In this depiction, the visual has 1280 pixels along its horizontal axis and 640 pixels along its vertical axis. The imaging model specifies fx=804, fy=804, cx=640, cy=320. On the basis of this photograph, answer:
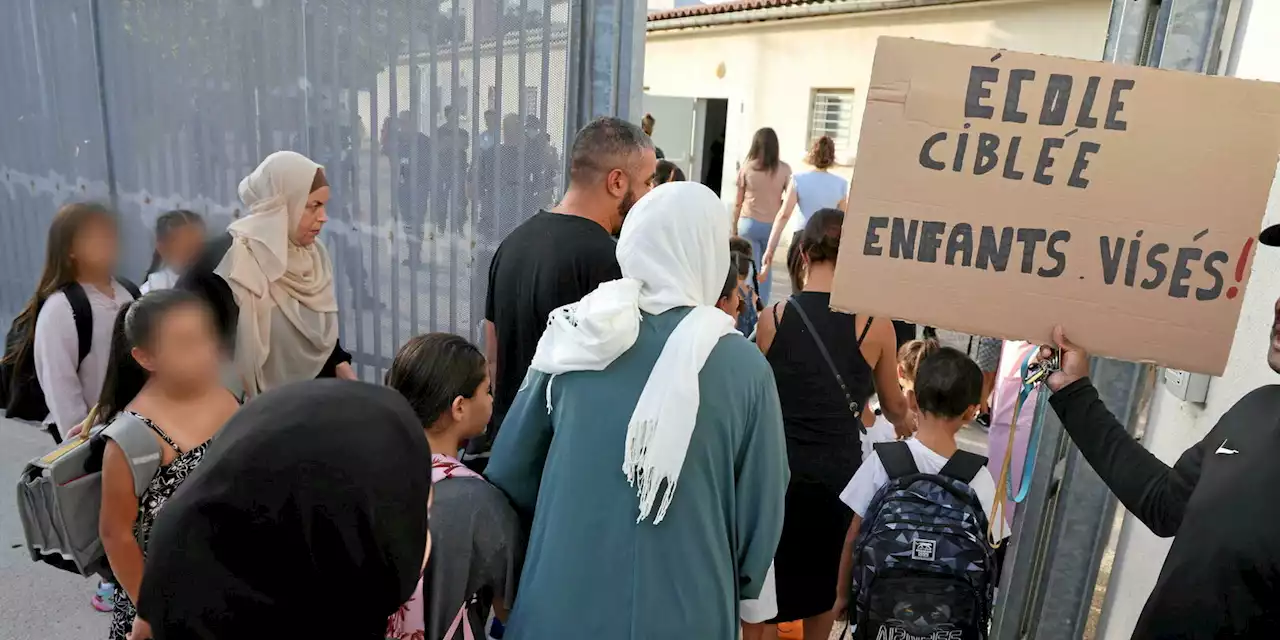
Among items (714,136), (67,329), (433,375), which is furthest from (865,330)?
(714,136)

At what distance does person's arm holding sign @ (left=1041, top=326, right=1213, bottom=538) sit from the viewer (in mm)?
1634

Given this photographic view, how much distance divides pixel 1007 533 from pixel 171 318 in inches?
106

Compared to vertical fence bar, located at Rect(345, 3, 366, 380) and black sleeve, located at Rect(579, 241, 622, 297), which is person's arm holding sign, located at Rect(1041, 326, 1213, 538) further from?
vertical fence bar, located at Rect(345, 3, 366, 380)

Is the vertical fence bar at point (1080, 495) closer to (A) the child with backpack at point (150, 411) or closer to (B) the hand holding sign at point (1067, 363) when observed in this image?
(B) the hand holding sign at point (1067, 363)

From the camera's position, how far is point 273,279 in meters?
3.00

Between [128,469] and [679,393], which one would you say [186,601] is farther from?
[128,469]

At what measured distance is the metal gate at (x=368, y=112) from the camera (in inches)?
132

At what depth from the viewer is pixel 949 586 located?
2311 mm

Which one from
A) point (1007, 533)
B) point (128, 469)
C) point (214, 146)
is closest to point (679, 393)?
point (128, 469)

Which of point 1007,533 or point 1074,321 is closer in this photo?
point 1074,321

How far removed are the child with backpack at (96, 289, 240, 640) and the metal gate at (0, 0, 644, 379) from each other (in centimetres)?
146

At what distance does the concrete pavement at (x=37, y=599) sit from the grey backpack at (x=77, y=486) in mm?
1410

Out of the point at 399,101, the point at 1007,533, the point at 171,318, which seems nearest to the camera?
the point at 171,318

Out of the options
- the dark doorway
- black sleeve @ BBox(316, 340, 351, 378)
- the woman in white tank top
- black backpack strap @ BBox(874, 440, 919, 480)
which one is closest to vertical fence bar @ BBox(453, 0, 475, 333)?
black sleeve @ BBox(316, 340, 351, 378)
